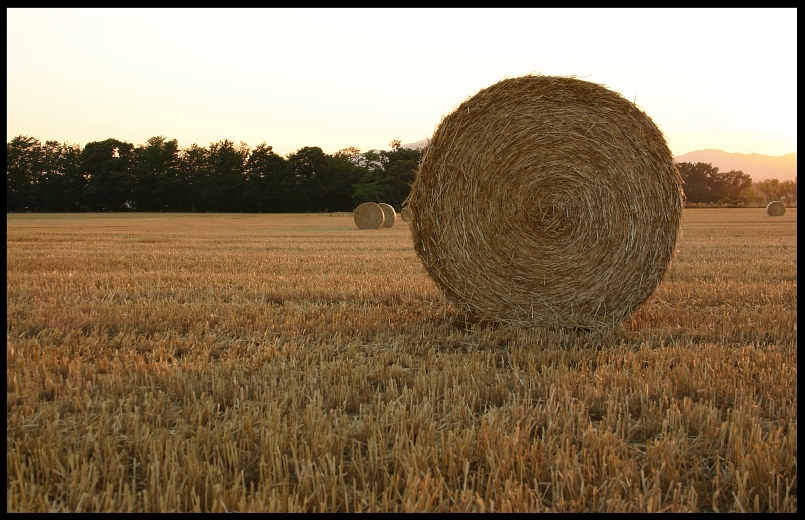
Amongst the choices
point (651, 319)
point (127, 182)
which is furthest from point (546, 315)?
point (127, 182)

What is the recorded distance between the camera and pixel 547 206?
543 centimetres

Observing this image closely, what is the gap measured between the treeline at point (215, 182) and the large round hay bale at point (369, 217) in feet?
113

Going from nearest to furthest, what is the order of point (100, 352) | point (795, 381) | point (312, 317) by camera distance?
point (795, 381), point (100, 352), point (312, 317)

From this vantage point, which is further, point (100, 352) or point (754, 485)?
point (100, 352)

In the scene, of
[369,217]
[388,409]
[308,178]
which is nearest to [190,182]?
[308,178]

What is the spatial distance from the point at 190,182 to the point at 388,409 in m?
65.2

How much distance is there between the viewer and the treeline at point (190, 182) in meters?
61.0

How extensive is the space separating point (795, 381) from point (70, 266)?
959cm

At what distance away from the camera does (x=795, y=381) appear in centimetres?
371

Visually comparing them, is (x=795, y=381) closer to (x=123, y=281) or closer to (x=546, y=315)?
(x=546, y=315)

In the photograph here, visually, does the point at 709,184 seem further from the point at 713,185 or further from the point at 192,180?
the point at 192,180

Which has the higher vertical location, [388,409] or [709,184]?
[709,184]

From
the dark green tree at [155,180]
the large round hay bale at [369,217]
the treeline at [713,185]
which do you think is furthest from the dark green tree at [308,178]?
the large round hay bale at [369,217]

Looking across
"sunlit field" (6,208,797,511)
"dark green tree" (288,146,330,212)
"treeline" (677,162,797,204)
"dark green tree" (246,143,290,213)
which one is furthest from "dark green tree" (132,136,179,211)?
"sunlit field" (6,208,797,511)
